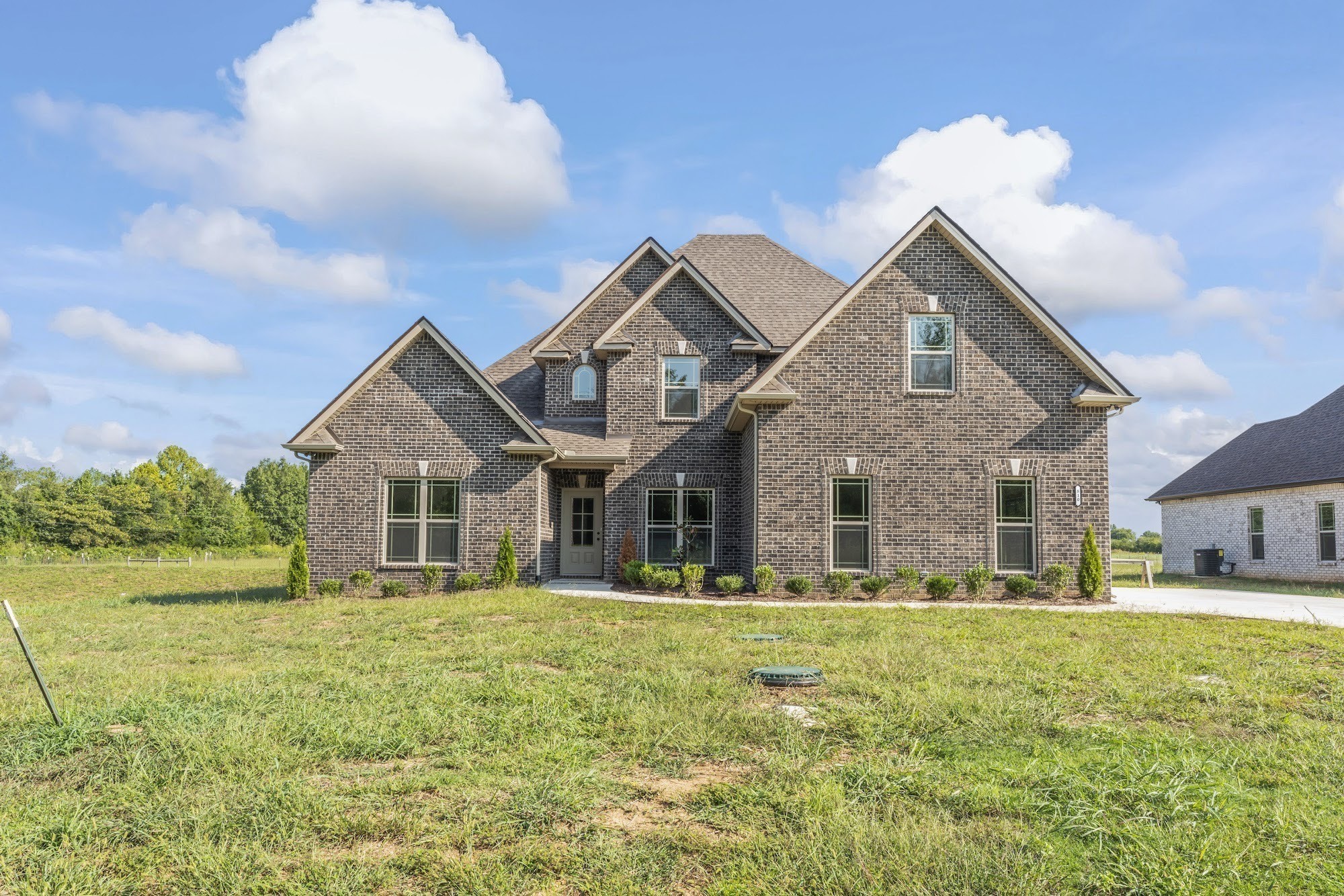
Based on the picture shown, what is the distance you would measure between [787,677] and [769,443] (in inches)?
386

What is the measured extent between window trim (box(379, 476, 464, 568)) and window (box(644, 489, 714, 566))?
436 cm

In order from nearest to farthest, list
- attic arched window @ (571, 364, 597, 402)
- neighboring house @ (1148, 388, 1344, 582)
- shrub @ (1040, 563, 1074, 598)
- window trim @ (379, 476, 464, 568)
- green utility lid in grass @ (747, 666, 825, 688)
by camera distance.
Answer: green utility lid in grass @ (747, 666, 825, 688)
shrub @ (1040, 563, 1074, 598)
window trim @ (379, 476, 464, 568)
attic arched window @ (571, 364, 597, 402)
neighboring house @ (1148, 388, 1344, 582)

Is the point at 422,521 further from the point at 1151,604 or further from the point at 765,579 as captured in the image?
the point at 1151,604

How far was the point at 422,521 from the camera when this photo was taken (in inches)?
715

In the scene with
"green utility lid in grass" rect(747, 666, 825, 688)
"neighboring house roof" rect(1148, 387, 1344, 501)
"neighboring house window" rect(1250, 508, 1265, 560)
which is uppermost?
"neighboring house roof" rect(1148, 387, 1344, 501)

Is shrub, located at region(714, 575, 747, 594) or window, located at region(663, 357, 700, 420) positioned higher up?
window, located at region(663, 357, 700, 420)

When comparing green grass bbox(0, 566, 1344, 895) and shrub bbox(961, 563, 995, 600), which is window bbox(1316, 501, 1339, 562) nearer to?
shrub bbox(961, 563, 995, 600)

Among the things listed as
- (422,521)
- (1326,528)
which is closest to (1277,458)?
(1326,528)

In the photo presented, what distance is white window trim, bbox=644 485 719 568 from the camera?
19.9m

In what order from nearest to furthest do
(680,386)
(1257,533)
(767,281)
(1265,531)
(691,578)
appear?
1. (691,578)
2. (680,386)
3. (767,281)
4. (1265,531)
5. (1257,533)

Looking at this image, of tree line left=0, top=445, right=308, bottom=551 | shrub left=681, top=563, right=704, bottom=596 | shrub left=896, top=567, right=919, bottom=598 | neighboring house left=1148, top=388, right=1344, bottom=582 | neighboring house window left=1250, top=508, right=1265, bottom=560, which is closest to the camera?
shrub left=896, top=567, right=919, bottom=598

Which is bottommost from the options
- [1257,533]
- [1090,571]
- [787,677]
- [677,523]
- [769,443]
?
[787,677]

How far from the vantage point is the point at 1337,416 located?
998 inches

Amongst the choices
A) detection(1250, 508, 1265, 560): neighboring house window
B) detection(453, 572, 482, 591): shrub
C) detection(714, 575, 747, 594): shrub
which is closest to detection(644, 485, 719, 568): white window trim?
detection(714, 575, 747, 594): shrub
